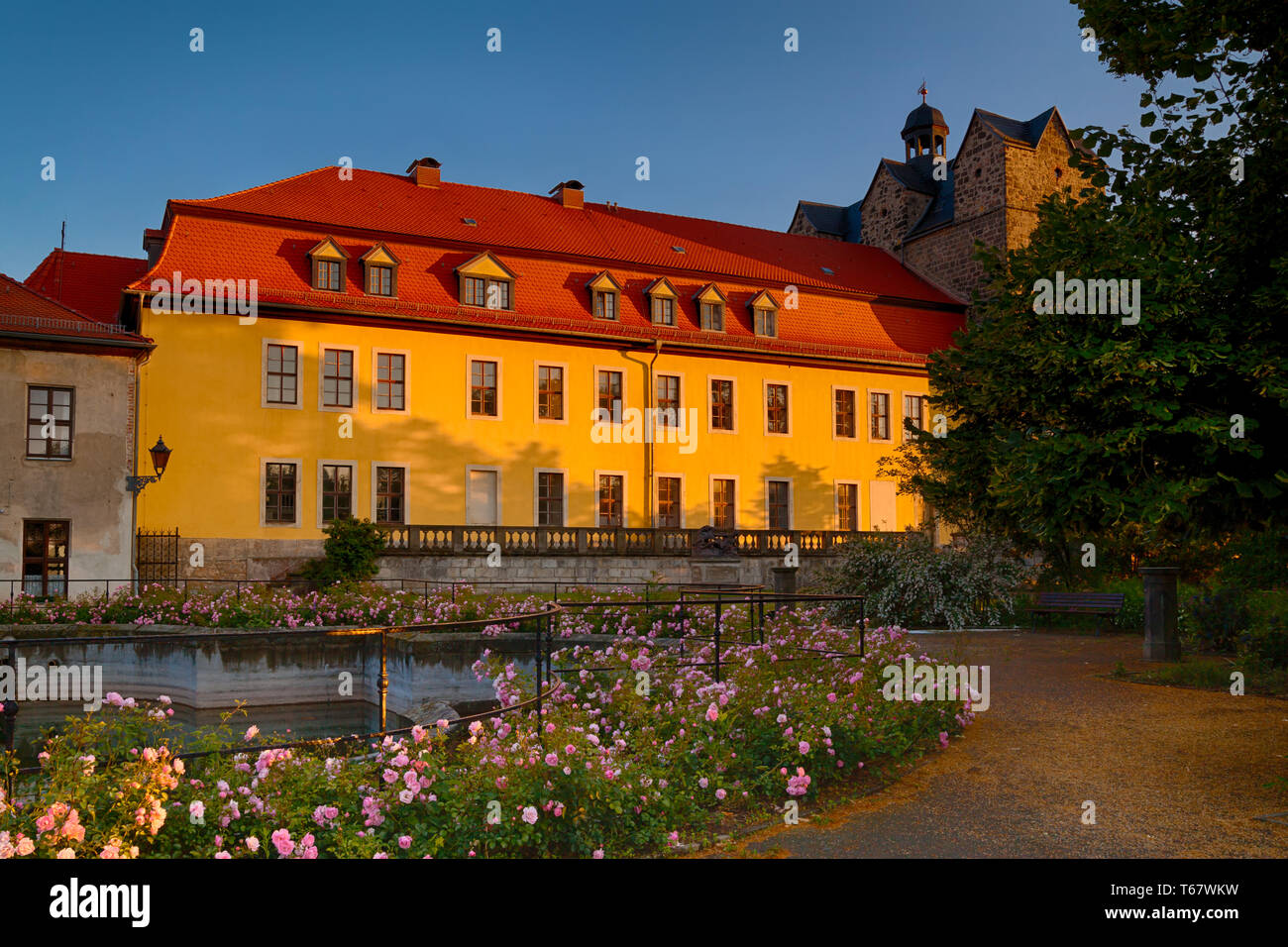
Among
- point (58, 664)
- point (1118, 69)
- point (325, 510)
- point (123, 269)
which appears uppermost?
point (123, 269)

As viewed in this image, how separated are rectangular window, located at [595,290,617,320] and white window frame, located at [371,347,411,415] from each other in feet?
22.4

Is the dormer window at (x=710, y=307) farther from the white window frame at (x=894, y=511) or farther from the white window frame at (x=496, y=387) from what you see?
the white window frame at (x=894, y=511)

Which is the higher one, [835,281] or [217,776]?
[835,281]

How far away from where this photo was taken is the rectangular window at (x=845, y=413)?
130ft

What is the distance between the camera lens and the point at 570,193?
40719 mm

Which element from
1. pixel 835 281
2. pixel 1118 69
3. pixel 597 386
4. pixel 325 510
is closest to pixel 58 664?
pixel 325 510

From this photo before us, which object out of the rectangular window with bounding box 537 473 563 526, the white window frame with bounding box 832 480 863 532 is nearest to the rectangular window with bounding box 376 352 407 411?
the rectangular window with bounding box 537 473 563 526

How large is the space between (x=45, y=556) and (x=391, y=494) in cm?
964

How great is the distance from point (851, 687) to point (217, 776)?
533 cm

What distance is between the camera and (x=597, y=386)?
35.6 meters
